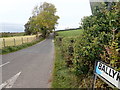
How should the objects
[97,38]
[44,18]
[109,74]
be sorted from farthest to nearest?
1. [44,18]
2. [97,38]
3. [109,74]

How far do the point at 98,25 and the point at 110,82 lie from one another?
1866mm

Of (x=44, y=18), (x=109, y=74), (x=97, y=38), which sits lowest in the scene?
(x=109, y=74)

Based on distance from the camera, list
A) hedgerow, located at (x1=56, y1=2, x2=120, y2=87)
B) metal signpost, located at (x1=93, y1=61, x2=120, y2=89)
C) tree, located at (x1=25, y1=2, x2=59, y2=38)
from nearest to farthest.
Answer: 1. metal signpost, located at (x1=93, y1=61, x2=120, y2=89)
2. hedgerow, located at (x1=56, y1=2, x2=120, y2=87)
3. tree, located at (x1=25, y1=2, x2=59, y2=38)

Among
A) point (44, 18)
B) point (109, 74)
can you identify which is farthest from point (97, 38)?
point (44, 18)

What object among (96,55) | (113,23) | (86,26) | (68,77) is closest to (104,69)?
(96,55)

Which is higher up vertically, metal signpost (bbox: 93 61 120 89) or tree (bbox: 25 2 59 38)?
tree (bbox: 25 2 59 38)

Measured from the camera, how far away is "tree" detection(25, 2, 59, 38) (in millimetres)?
48188

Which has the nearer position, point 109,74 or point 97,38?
point 109,74

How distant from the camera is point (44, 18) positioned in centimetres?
4850

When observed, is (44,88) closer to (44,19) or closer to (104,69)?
(104,69)

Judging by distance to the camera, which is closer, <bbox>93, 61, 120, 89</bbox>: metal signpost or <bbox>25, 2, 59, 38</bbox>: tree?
<bbox>93, 61, 120, 89</bbox>: metal signpost

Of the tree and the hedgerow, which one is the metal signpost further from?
the tree

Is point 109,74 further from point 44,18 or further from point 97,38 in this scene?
point 44,18

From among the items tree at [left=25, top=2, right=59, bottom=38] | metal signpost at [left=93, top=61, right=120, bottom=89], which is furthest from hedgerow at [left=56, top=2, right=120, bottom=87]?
tree at [left=25, top=2, right=59, bottom=38]
